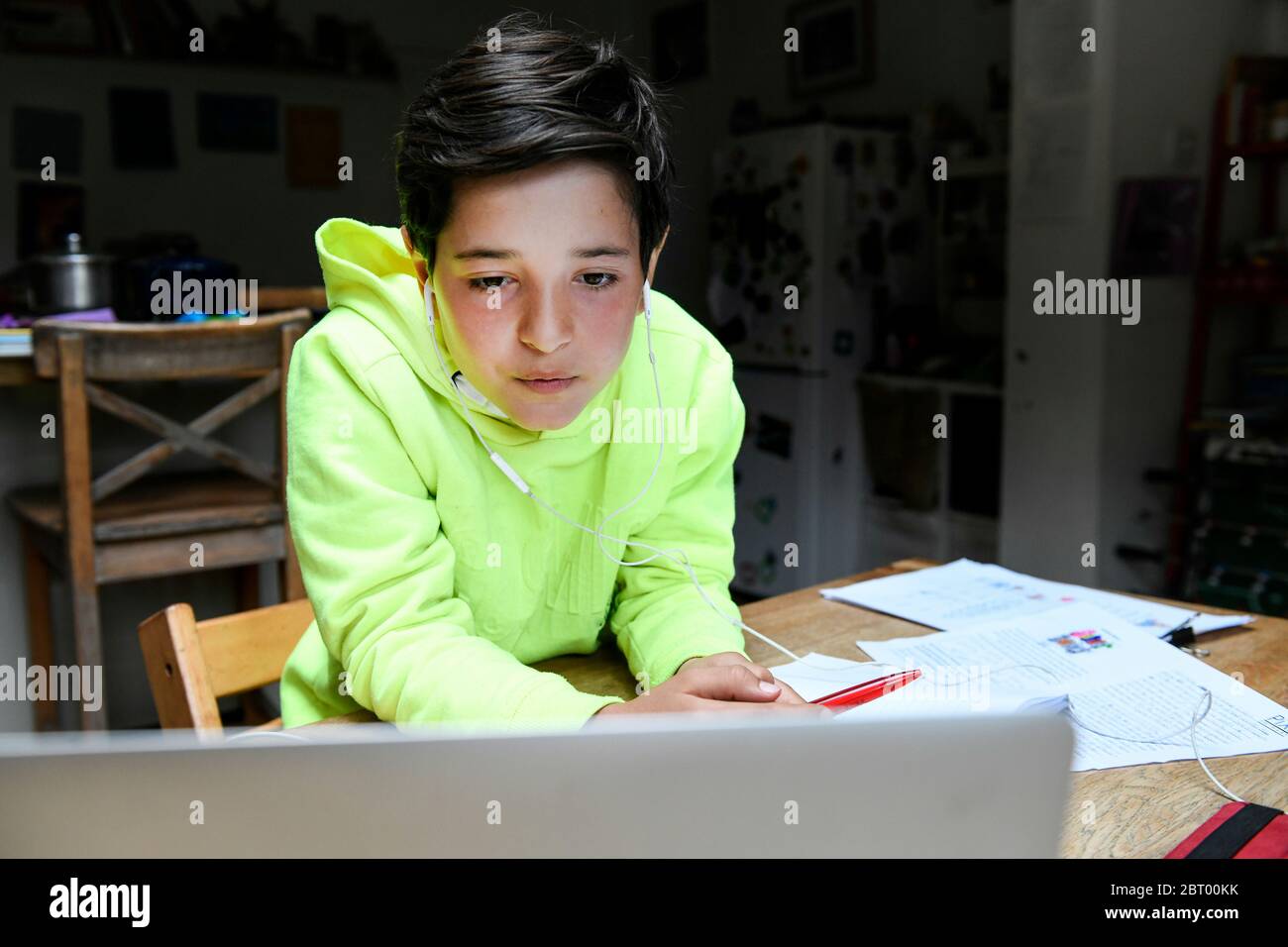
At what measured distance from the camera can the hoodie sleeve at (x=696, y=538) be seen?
0.92m

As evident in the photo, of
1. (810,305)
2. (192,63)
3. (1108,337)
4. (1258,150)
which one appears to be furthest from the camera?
(192,63)

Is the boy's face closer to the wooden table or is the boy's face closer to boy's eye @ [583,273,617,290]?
boy's eye @ [583,273,617,290]

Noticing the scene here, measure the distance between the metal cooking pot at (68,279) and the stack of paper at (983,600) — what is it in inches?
70.2

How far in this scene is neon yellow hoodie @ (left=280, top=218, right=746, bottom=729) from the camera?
757 millimetres

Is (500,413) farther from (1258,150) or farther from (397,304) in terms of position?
(1258,150)

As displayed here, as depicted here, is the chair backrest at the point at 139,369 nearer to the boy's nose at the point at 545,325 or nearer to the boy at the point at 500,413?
the boy at the point at 500,413

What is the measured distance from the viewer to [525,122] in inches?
29.1

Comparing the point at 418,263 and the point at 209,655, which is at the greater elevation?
the point at 418,263

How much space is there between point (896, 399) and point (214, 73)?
2.89 metres

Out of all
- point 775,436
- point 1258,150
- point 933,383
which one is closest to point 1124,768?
point 1258,150

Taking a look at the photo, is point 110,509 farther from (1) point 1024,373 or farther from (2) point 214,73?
(2) point 214,73

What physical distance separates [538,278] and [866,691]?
0.35m

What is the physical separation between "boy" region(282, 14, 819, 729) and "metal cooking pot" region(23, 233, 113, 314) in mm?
1585
